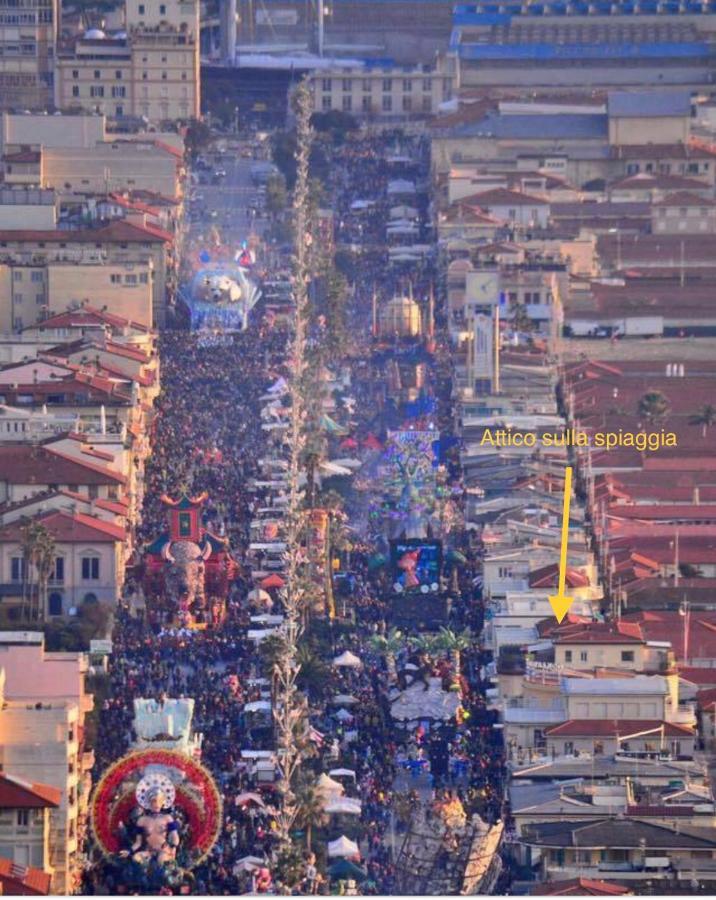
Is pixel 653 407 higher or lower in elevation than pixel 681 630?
higher

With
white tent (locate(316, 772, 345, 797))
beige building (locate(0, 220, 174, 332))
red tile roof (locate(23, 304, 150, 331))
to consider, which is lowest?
white tent (locate(316, 772, 345, 797))

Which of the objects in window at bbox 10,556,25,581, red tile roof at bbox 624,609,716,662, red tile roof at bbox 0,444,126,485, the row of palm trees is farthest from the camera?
red tile roof at bbox 0,444,126,485

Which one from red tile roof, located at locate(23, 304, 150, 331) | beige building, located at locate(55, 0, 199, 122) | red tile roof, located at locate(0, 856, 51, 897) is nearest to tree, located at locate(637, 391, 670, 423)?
red tile roof, located at locate(23, 304, 150, 331)

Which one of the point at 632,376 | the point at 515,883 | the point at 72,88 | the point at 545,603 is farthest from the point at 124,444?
the point at 72,88

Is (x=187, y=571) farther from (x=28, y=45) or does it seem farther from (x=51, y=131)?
(x=28, y=45)

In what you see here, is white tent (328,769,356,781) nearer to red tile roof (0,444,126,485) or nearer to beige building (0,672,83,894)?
beige building (0,672,83,894)

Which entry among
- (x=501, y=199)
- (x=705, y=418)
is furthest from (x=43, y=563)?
(x=501, y=199)

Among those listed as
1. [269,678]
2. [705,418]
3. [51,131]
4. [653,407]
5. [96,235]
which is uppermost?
[51,131]

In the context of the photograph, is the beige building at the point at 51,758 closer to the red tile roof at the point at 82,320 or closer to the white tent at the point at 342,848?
the white tent at the point at 342,848
